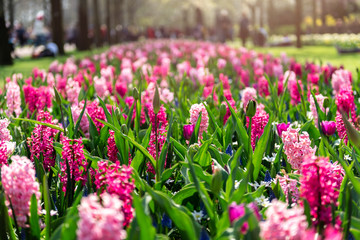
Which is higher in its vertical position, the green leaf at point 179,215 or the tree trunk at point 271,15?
the tree trunk at point 271,15

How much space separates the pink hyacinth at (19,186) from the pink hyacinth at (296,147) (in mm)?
1092

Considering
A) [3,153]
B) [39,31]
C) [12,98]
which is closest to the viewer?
[3,153]

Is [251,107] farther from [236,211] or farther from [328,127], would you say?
[236,211]

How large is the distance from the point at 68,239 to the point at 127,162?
3.44ft

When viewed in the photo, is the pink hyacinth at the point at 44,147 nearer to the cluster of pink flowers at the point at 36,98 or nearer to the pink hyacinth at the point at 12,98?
the pink hyacinth at the point at 12,98

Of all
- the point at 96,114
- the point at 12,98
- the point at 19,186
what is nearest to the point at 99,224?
the point at 19,186

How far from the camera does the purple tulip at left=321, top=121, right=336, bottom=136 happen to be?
261cm

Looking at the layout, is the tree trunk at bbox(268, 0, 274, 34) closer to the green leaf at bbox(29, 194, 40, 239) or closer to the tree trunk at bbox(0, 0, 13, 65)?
the tree trunk at bbox(0, 0, 13, 65)

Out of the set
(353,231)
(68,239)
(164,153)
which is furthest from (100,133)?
(353,231)

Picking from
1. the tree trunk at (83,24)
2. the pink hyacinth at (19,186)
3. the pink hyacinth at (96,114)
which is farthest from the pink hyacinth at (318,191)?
the tree trunk at (83,24)

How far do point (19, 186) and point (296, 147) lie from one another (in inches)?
45.2

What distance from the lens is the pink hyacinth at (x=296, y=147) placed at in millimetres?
2100

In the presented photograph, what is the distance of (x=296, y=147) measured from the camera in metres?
2.12

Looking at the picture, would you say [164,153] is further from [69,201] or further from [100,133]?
[100,133]
